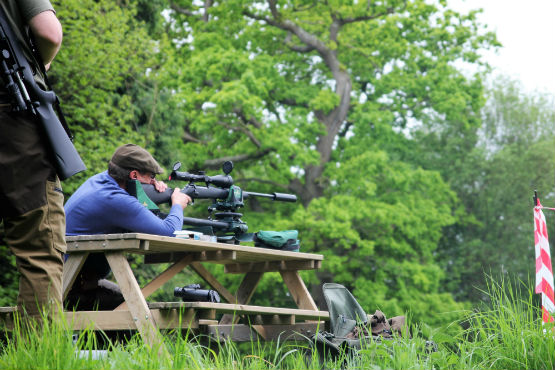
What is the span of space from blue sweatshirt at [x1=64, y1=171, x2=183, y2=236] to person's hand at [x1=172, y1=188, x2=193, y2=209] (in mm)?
302

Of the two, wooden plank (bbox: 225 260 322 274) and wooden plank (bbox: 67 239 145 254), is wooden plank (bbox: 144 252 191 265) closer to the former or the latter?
wooden plank (bbox: 225 260 322 274)

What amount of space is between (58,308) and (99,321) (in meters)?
0.90

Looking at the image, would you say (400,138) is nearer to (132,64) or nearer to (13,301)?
(132,64)

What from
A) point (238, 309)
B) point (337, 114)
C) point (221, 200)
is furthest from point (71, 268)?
point (337, 114)

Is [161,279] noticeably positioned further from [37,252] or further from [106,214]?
[37,252]

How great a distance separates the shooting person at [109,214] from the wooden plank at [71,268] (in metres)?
0.10

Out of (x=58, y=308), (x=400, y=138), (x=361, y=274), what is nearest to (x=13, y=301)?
(x=58, y=308)

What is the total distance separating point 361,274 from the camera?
20359 mm

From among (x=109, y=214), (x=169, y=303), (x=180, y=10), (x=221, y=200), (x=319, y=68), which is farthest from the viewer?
(x=319, y=68)

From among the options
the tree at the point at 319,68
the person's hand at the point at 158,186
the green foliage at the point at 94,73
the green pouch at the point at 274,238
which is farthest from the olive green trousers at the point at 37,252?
the tree at the point at 319,68

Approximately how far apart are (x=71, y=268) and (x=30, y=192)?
125 centimetres

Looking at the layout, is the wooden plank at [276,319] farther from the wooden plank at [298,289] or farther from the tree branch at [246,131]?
the tree branch at [246,131]

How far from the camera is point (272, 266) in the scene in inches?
202

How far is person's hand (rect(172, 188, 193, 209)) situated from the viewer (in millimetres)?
4543
